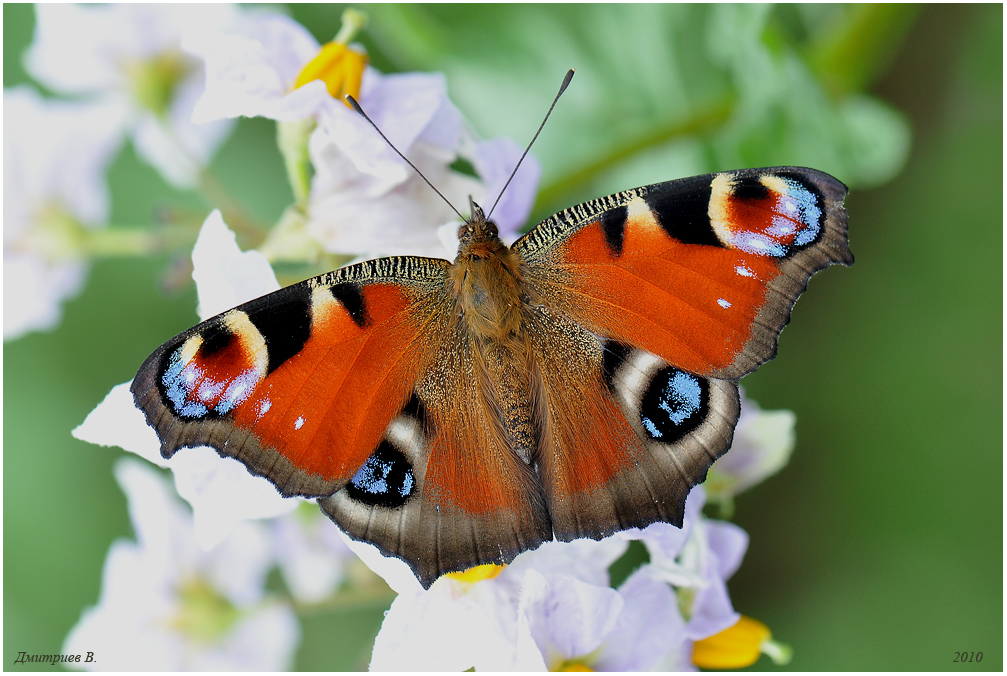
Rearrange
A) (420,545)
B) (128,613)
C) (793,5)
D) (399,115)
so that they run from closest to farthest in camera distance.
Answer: (420,545)
(399,115)
(128,613)
(793,5)

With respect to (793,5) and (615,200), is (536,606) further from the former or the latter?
(793,5)

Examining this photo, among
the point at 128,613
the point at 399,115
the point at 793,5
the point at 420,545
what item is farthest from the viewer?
the point at 793,5

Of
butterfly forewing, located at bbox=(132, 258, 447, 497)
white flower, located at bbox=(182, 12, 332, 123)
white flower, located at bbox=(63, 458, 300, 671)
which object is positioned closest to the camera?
butterfly forewing, located at bbox=(132, 258, 447, 497)

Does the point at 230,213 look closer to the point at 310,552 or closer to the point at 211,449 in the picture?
the point at 211,449

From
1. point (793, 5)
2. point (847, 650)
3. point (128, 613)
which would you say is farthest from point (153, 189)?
point (847, 650)

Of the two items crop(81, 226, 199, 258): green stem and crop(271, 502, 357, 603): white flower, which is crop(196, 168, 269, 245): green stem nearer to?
crop(81, 226, 199, 258): green stem

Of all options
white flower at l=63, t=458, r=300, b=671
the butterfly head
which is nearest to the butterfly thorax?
the butterfly head
